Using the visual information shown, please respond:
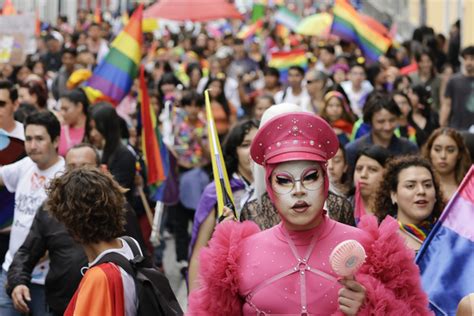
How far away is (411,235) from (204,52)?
18810mm

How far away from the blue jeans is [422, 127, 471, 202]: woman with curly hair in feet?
10.00

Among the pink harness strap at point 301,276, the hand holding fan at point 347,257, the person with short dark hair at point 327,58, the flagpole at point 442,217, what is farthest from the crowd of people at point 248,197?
the person with short dark hair at point 327,58

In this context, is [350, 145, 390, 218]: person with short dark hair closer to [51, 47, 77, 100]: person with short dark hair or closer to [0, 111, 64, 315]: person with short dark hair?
[0, 111, 64, 315]: person with short dark hair

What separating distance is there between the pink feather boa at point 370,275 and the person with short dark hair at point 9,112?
164 inches

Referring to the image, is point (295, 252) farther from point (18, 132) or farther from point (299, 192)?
point (18, 132)

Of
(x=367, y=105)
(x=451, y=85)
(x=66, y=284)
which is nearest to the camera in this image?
(x=66, y=284)

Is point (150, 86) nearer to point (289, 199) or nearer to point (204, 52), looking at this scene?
point (204, 52)

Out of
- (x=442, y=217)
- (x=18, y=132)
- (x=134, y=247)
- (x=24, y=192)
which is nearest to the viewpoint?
(x=134, y=247)

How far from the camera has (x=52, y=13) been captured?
41.1m

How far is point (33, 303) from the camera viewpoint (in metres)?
6.49

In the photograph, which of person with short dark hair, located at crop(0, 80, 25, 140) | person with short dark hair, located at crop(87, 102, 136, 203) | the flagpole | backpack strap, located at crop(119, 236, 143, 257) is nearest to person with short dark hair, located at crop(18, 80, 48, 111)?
person with short dark hair, located at crop(87, 102, 136, 203)

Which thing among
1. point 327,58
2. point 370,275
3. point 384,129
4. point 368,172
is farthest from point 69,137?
point 327,58

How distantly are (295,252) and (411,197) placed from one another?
2.56 metres

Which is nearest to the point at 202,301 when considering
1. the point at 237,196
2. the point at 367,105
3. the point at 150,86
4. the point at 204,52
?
the point at 237,196
